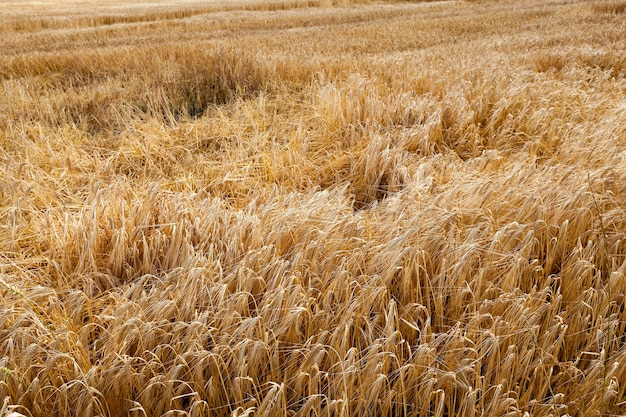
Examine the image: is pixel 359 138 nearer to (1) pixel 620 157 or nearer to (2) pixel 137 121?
(1) pixel 620 157

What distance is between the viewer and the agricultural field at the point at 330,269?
4.25 ft

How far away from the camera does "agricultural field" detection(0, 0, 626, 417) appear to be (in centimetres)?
129

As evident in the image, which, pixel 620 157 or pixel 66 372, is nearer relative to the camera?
pixel 66 372

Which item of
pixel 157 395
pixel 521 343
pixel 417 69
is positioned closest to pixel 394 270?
pixel 521 343

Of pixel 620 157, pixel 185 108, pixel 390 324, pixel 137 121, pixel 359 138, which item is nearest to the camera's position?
pixel 390 324

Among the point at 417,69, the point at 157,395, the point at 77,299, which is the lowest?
the point at 157,395

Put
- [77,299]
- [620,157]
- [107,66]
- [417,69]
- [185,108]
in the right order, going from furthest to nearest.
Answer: [107,66], [417,69], [185,108], [620,157], [77,299]

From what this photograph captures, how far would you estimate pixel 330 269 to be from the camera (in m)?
1.73

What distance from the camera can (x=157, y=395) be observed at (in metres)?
1.28

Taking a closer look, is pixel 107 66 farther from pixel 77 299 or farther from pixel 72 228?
pixel 77 299

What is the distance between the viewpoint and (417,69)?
5.25m

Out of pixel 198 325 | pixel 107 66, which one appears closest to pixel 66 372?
pixel 198 325

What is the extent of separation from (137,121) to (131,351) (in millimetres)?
3033

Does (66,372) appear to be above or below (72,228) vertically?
below
